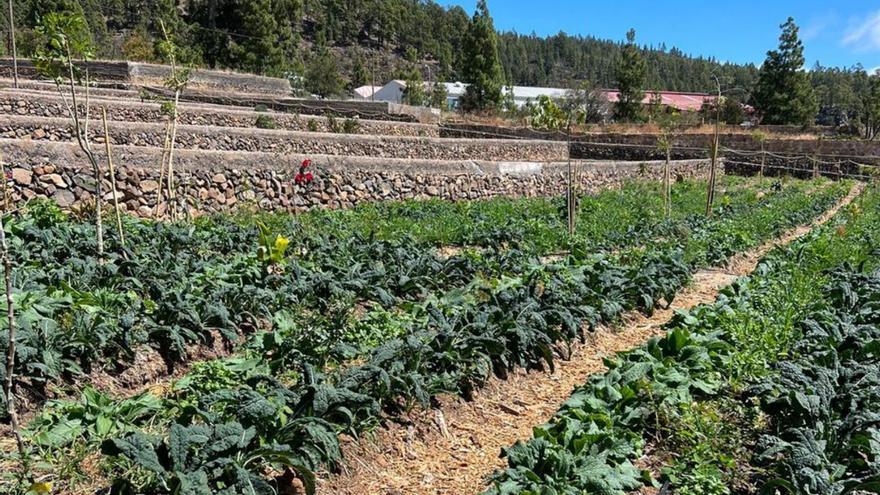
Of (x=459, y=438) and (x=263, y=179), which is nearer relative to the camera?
(x=459, y=438)

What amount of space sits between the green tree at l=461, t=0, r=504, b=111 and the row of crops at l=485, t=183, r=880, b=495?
40.8 meters

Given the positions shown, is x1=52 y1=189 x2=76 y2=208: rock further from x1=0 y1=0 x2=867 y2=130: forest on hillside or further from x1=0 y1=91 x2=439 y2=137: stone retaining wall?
x1=0 y1=0 x2=867 y2=130: forest on hillside

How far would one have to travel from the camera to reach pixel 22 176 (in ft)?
30.2

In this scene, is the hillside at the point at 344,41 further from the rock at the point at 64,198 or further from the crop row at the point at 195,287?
the crop row at the point at 195,287

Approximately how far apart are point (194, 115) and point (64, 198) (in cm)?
847

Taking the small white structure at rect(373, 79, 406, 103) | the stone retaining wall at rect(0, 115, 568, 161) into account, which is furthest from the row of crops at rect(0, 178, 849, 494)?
the small white structure at rect(373, 79, 406, 103)

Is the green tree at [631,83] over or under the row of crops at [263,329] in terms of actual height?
over

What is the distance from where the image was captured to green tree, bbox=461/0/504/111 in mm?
45000

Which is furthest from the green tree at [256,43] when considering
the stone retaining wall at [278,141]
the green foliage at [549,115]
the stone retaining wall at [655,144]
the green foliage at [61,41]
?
the green foliage at [61,41]

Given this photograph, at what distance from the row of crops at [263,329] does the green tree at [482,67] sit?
36.9 metres

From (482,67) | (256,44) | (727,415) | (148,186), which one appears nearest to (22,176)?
(148,186)

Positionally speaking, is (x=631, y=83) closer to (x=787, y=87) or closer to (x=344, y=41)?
(x=787, y=87)

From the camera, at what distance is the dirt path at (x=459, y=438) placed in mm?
3508

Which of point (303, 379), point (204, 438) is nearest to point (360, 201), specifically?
point (303, 379)
